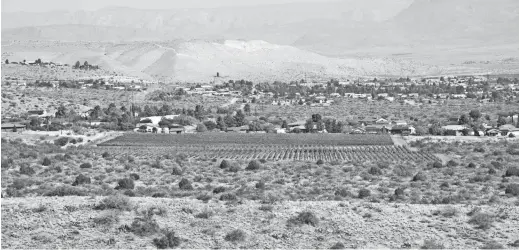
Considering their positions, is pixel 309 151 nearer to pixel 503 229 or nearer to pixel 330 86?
pixel 503 229

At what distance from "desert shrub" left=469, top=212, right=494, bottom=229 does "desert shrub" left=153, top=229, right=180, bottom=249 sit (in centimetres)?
836

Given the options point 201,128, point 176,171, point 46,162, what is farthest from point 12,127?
point 176,171

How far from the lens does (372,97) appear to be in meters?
110

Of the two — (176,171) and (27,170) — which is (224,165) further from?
(27,170)

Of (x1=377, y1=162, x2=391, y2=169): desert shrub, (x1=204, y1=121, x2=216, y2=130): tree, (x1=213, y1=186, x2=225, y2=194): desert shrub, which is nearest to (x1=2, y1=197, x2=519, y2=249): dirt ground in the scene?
(x1=213, y1=186, x2=225, y2=194): desert shrub

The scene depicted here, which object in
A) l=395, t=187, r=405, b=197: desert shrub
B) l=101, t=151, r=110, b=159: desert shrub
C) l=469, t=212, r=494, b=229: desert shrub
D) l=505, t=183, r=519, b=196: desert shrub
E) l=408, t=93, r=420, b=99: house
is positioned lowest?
l=408, t=93, r=420, b=99: house

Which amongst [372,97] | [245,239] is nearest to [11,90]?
[372,97]

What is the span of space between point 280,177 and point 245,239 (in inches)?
606

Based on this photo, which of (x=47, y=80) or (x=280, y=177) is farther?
(x=47, y=80)

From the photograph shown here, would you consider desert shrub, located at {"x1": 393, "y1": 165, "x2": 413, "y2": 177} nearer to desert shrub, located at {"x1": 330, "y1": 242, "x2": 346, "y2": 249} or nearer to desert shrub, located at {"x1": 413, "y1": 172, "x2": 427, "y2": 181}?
desert shrub, located at {"x1": 413, "y1": 172, "x2": 427, "y2": 181}

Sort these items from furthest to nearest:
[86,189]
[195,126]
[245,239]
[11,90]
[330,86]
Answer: [330,86] < [11,90] < [195,126] < [86,189] < [245,239]

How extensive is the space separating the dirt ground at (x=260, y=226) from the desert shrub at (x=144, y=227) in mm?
180

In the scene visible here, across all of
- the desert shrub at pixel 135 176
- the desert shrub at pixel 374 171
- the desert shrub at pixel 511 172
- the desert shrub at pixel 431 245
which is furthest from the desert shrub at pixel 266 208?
the desert shrub at pixel 511 172

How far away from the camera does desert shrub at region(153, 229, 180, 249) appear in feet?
68.9
